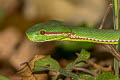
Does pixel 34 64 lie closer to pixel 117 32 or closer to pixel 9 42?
pixel 117 32

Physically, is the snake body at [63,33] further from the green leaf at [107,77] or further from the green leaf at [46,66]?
the green leaf at [107,77]

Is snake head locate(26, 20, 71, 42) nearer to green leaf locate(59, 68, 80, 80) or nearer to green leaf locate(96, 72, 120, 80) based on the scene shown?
green leaf locate(59, 68, 80, 80)

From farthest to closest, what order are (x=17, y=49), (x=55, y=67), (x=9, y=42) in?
(x=9, y=42) → (x=17, y=49) → (x=55, y=67)

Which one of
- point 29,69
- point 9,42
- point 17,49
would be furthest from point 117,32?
point 9,42

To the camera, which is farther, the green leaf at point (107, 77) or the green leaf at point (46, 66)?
the green leaf at point (46, 66)

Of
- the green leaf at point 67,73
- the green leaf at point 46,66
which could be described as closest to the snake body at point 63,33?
the green leaf at point 46,66

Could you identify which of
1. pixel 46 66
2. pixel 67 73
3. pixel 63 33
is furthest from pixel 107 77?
pixel 63 33

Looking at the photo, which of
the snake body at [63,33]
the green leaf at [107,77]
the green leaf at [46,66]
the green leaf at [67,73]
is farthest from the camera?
the snake body at [63,33]

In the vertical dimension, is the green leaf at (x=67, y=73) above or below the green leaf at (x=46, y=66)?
below
